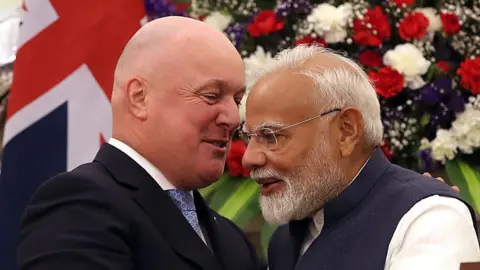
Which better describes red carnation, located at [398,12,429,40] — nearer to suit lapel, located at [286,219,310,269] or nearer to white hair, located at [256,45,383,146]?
white hair, located at [256,45,383,146]

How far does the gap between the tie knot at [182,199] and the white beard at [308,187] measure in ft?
0.66

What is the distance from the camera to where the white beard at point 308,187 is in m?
2.21

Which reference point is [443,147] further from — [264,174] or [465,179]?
[264,174]

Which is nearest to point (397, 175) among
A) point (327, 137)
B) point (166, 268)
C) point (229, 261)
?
point (327, 137)

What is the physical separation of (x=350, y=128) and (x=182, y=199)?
1.48 feet

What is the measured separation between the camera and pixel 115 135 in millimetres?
2148

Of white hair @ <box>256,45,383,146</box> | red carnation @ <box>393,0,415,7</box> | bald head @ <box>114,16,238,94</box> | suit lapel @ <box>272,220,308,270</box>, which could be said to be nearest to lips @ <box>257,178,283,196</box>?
suit lapel @ <box>272,220,308,270</box>

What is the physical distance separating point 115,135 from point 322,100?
513 millimetres

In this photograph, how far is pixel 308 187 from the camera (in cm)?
222

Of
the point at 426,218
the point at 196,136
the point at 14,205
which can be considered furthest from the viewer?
the point at 14,205

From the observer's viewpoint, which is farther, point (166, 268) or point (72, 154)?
point (72, 154)

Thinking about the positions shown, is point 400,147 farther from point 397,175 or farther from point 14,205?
point 14,205

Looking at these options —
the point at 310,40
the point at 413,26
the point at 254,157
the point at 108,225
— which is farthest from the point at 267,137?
the point at 413,26

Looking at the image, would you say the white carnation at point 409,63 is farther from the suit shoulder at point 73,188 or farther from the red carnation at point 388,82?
the suit shoulder at point 73,188
